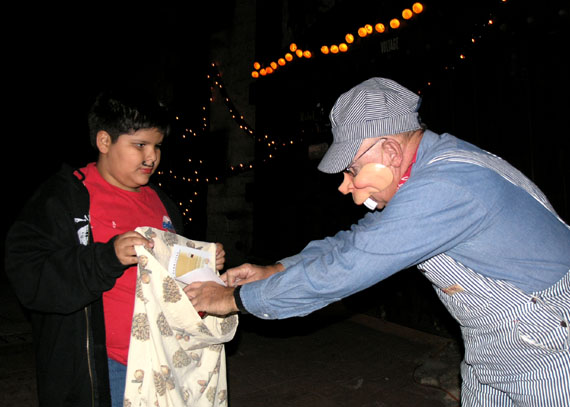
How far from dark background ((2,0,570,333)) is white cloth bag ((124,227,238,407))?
371cm

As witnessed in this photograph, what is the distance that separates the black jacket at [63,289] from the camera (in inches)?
69.1

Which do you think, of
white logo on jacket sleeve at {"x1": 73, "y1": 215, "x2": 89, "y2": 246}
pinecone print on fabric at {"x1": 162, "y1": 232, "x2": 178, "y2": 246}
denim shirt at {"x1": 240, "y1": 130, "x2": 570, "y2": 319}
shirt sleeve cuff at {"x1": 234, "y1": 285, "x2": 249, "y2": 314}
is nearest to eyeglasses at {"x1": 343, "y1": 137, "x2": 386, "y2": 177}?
denim shirt at {"x1": 240, "y1": 130, "x2": 570, "y2": 319}

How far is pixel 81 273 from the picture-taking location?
1.75 meters

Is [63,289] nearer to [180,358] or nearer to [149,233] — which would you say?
[149,233]

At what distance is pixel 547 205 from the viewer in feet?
5.64

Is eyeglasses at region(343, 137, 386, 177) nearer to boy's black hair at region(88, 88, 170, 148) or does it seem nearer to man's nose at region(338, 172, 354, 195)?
man's nose at region(338, 172, 354, 195)

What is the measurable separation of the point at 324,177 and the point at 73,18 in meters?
8.21

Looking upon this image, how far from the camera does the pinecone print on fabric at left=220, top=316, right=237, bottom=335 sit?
2.04 m

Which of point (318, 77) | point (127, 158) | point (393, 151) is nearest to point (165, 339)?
point (127, 158)

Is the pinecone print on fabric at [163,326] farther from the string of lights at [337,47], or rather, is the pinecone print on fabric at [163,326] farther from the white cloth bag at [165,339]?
the string of lights at [337,47]

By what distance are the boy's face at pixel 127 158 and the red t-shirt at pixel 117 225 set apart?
→ 0.05 m

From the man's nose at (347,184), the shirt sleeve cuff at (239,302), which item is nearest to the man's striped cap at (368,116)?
the man's nose at (347,184)

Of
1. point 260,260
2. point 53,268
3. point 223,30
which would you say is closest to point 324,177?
point 260,260

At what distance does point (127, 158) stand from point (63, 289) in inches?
26.1
